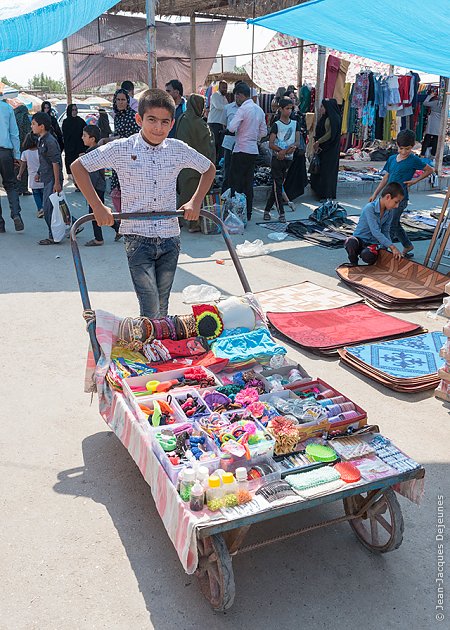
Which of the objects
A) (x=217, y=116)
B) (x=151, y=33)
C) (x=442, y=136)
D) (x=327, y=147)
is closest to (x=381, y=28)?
(x=151, y=33)

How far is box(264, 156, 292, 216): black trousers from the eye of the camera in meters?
9.34

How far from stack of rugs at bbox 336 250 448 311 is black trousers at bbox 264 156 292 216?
2.88 m

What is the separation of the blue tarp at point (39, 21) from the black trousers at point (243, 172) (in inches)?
104

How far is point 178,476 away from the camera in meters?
2.42

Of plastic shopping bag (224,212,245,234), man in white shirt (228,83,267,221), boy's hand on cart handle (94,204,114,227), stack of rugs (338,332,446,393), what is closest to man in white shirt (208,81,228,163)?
man in white shirt (228,83,267,221)

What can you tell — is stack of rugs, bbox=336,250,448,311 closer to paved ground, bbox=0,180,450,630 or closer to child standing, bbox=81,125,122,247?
paved ground, bbox=0,180,450,630

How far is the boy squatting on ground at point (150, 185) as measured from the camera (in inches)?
134

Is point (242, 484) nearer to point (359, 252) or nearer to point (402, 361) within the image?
point (402, 361)

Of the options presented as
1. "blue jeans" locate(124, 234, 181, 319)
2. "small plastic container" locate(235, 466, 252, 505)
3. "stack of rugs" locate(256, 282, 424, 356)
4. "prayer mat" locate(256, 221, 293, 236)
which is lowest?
"stack of rugs" locate(256, 282, 424, 356)

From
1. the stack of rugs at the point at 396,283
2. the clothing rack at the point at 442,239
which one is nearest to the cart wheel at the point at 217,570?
the stack of rugs at the point at 396,283

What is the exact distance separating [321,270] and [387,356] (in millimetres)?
2540

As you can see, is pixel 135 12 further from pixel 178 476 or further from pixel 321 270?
pixel 178 476

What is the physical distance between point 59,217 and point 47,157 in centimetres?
78

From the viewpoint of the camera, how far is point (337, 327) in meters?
5.36
